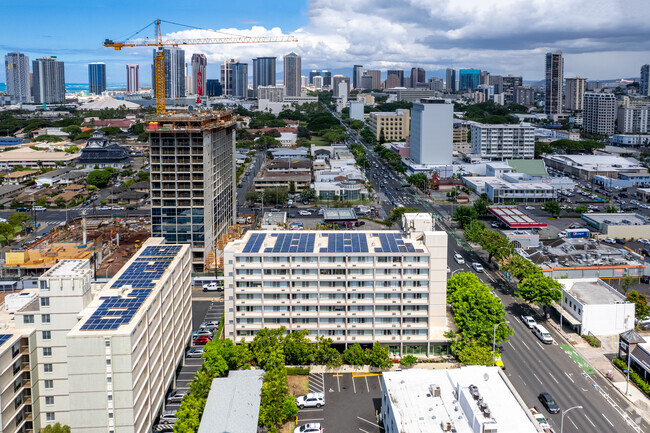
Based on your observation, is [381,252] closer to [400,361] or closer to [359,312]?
[359,312]

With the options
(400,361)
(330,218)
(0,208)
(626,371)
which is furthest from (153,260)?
(0,208)

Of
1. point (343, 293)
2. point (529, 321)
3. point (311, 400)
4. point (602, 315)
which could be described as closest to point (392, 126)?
point (529, 321)

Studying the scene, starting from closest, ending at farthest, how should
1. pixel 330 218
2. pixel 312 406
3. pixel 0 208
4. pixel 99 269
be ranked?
pixel 312 406, pixel 99 269, pixel 330 218, pixel 0 208

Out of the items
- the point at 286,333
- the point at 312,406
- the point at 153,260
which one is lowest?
the point at 312,406

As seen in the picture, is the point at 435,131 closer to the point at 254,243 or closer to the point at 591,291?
the point at 591,291

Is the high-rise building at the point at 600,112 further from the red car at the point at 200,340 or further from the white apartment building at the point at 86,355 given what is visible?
the white apartment building at the point at 86,355
